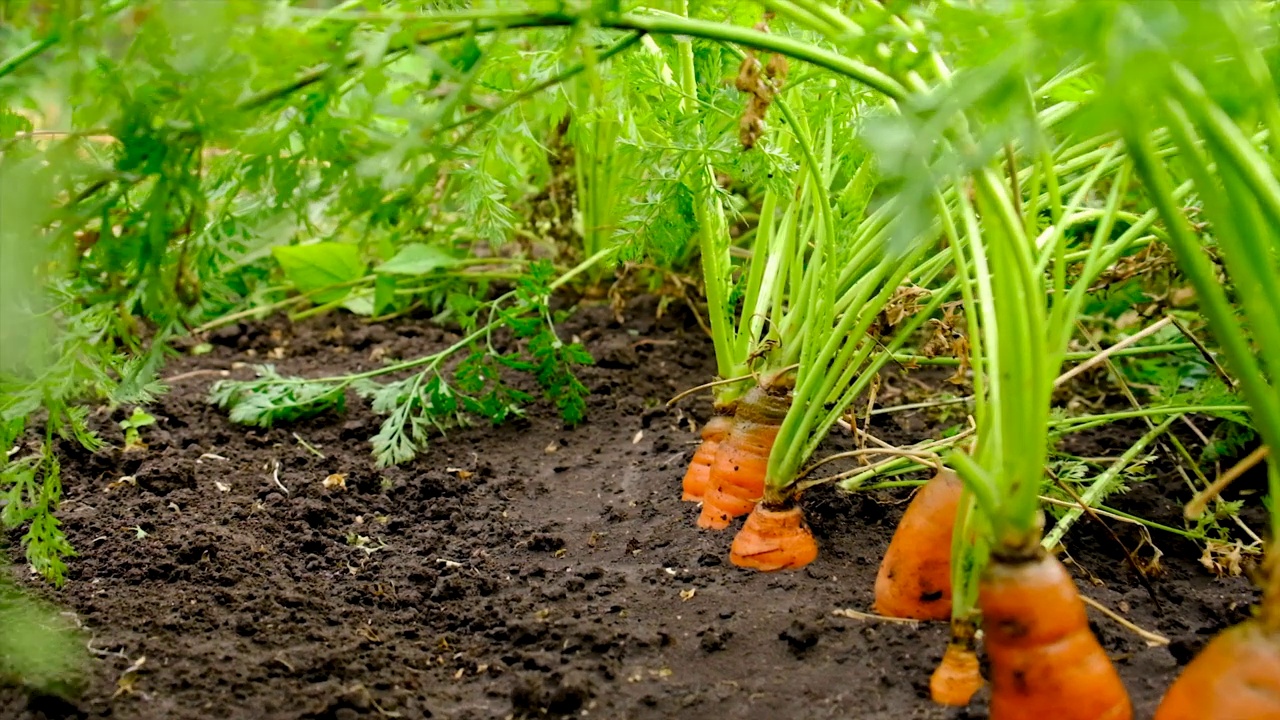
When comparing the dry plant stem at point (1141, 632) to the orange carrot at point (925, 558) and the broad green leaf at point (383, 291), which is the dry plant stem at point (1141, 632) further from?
the broad green leaf at point (383, 291)

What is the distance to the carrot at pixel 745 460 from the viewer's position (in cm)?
177

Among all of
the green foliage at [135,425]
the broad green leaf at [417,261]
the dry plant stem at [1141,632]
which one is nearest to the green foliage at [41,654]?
Result: the green foliage at [135,425]

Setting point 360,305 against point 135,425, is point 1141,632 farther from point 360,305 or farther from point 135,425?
point 360,305

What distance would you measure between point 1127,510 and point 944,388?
722 mm

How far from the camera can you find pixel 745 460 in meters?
1.77

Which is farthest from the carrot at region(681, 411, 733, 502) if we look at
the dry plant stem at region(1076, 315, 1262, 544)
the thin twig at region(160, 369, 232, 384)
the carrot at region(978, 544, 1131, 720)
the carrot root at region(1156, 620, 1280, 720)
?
the thin twig at region(160, 369, 232, 384)

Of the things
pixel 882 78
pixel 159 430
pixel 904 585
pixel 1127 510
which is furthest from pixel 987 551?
pixel 159 430

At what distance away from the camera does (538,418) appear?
247 centimetres

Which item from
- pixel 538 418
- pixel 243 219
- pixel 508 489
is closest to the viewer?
pixel 243 219

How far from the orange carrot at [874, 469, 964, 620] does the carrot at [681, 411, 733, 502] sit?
0.47m

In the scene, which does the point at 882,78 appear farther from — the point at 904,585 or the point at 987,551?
the point at 904,585

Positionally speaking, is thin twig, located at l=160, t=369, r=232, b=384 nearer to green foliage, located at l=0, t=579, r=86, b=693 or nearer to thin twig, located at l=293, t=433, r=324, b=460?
thin twig, located at l=293, t=433, r=324, b=460

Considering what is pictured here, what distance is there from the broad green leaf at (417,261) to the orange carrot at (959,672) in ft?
6.41

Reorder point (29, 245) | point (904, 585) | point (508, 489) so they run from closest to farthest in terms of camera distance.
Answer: point (29, 245) → point (904, 585) → point (508, 489)
